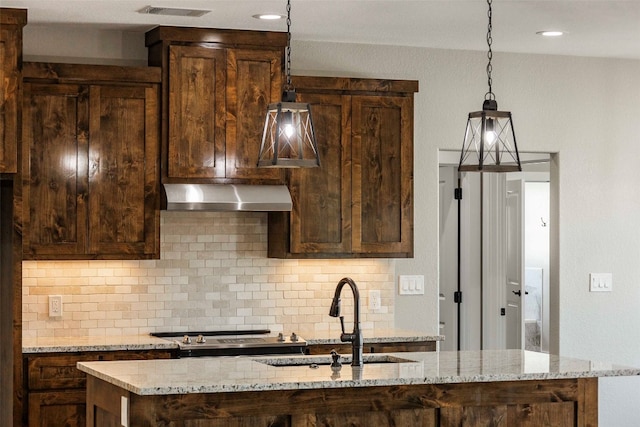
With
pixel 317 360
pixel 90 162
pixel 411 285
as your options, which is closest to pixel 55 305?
pixel 90 162

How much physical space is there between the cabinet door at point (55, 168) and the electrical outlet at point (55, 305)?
350 mm

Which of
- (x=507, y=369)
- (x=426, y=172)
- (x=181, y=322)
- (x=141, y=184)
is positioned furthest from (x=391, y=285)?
(x=507, y=369)

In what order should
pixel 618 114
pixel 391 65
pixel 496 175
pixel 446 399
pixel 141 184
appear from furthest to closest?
pixel 496 175
pixel 618 114
pixel 391 65
pixel 141 184
pixel 446 399

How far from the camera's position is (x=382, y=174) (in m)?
6.20

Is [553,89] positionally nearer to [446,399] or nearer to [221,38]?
[221,38]

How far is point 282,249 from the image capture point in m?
6.09

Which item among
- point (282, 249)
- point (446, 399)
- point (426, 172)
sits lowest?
point (446, 399)

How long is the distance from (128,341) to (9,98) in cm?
142

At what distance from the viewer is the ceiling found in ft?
17.3

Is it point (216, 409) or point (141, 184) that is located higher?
point (141, 184)

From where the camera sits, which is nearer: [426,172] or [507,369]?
[507,369]

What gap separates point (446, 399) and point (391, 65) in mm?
2853

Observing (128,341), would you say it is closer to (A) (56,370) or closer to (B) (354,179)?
(A) (56,370)

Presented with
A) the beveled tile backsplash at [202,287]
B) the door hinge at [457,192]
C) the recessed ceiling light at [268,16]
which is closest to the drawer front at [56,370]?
the beveled tile backsplash at [202,287]
